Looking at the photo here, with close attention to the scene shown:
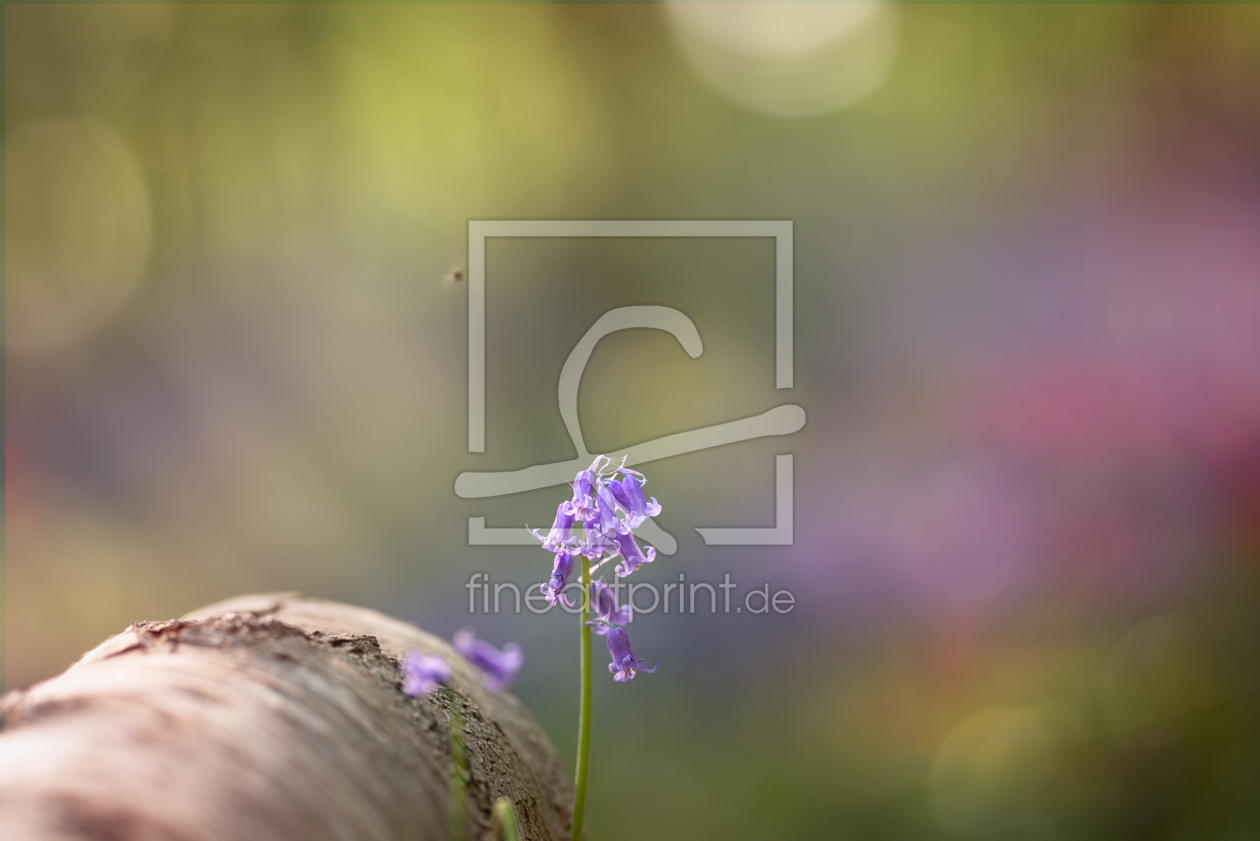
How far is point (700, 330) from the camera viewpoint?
2.67 meters

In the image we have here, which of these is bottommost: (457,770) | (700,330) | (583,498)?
(457,770)

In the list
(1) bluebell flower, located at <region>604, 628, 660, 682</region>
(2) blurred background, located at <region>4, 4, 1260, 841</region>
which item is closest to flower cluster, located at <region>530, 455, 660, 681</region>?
(1) bluebell flower, located at <region>604, 628, 660, 682</region>

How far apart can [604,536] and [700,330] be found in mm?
2011

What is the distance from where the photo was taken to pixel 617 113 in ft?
9.29

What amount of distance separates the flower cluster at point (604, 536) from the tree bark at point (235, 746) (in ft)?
0.50

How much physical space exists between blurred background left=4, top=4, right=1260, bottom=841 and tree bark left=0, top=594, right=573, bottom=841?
1640mm

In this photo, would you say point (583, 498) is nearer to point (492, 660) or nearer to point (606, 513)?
point (606, 513)

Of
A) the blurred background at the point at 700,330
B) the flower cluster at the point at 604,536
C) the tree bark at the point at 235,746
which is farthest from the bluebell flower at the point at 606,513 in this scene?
the blurred background at the point at 700,330

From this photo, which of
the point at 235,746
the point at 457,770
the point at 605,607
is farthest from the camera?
the point at 605,607

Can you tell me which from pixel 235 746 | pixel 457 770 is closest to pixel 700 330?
pixel 457 770

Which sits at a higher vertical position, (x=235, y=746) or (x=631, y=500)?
(x=631, y=500)

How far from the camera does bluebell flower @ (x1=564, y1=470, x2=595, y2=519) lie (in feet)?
2.34

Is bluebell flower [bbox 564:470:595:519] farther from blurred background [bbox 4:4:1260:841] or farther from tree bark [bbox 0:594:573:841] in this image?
blurred background [bbox 4:4:1260:841]

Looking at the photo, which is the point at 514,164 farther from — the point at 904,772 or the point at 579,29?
the point at 904,772
